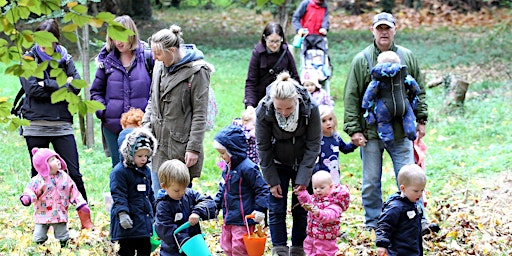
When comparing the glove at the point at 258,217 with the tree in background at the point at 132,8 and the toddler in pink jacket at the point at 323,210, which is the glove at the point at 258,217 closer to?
the toddler in pink jacket at the point at 323,210

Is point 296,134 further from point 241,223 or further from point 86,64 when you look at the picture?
point 86,64

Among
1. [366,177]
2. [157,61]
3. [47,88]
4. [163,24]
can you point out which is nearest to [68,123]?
[47,88]

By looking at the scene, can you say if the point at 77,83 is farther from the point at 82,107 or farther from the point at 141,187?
the point at 141,187

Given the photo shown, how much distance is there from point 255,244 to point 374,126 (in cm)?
203

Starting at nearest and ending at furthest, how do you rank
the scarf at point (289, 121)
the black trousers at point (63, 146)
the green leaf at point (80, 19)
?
the green leaf at point (80, 19)
the scarf at point (289, 121)
the black trousers at point (63, 146)

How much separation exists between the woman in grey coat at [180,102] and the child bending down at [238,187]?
2.04 feet

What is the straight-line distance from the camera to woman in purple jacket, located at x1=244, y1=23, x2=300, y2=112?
9484mm

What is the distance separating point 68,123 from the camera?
8383 millimetres

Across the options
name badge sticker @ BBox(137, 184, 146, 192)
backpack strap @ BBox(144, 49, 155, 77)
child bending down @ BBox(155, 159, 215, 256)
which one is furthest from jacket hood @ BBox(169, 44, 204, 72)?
child bending down @ BBox(155, 159, 215, 256)

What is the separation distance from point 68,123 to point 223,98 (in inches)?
371

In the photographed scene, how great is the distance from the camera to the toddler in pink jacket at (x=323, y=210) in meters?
6.55

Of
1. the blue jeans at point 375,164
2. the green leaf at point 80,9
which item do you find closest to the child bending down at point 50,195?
the blue jeans at point 375,164

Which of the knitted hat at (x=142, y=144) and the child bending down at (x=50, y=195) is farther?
the child bending down at (x=50, y=195)

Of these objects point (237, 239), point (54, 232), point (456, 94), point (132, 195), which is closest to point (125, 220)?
point (132, 195)
